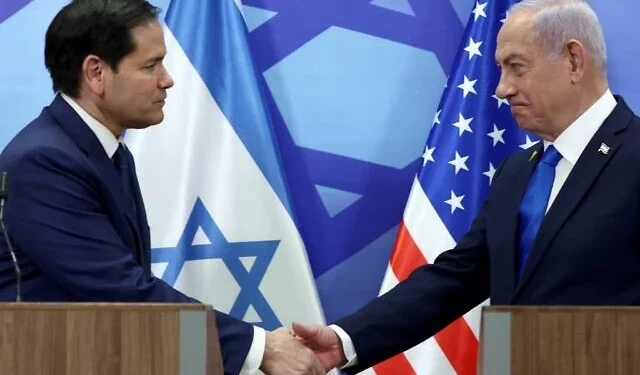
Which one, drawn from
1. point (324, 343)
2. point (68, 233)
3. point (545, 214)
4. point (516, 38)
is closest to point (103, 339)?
point (68, 233)

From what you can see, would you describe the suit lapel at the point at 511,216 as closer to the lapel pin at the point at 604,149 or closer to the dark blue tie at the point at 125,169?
the lapel pin at the point at 604,149

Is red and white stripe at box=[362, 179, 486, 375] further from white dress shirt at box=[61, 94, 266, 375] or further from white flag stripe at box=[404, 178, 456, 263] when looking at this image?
white dress shirt at box=[61, 94, 266, 375]

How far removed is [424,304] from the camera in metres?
4.22

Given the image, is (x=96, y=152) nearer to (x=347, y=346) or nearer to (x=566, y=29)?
(x=347, y=346)

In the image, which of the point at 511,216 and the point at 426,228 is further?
the point at 426,228

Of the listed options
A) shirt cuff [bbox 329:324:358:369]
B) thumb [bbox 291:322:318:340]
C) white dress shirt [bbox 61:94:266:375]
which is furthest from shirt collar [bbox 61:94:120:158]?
shirt cuff [bbox 329:324:358:369]

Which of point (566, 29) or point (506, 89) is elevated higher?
point (566, 29)

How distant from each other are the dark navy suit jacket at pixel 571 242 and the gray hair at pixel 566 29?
202 millimetres

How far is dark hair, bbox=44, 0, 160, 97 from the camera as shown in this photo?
3754 millimetres

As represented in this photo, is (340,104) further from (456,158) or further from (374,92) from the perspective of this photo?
(456,158)

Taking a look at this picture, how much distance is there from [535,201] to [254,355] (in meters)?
0.96

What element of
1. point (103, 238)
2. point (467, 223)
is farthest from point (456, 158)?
point (103, 238)

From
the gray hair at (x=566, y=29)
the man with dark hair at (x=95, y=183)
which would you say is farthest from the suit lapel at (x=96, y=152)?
the gray hair at (x=566, y=29)

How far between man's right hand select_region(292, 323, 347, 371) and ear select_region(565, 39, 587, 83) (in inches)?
43.6
